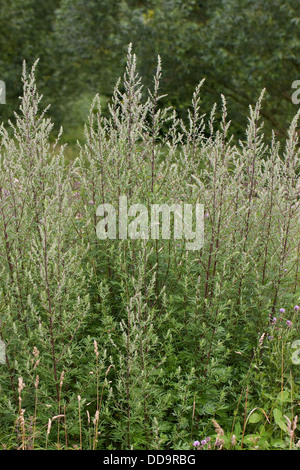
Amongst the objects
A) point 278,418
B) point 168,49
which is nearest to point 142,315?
point 278,418

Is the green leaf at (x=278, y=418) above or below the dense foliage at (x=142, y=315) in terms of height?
below

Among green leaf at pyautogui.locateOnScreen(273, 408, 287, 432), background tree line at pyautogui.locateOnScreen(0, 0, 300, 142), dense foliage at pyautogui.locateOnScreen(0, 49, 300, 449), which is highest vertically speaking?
background tree line at pyautogui.locateOnScreen(0, 0, 300, 142)

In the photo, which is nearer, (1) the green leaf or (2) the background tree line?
(1) the green leaf

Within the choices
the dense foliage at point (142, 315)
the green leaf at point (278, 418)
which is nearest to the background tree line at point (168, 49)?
the dense foliage at point (142, 315)

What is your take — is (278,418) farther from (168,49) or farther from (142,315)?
(168,49)

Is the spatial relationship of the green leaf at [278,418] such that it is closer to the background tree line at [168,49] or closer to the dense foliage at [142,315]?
the dense foliage at [142,315]

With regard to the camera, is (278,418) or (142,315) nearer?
(278,418)

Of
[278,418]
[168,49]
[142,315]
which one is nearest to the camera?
[278,418]

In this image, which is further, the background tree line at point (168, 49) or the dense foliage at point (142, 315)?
the background tree line at point (168, 49)

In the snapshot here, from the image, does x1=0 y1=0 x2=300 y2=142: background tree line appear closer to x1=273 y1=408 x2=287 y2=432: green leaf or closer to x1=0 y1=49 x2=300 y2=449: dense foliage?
x1=0 y1=49 x2=300 y2=449: dense foliage

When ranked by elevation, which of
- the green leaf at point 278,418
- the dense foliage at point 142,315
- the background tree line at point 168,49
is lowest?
the green leaf at point 278,418

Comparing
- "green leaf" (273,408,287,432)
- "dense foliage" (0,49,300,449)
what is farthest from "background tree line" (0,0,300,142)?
"green leaf" (273,408,287,432)

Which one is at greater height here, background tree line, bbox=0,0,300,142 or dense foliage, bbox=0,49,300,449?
background tree line, bbox=0,0,300,142

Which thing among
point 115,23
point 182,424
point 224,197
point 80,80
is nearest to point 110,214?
point 224,197
